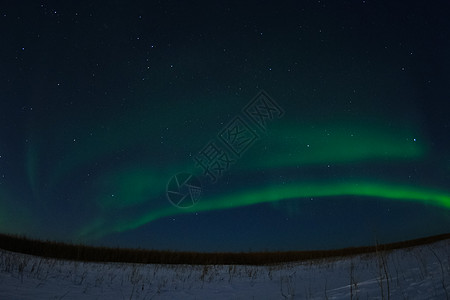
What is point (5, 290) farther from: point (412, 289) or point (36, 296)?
point (412, 289)

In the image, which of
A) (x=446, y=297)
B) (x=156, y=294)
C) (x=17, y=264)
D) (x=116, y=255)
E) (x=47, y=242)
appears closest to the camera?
(x=446, y=297)

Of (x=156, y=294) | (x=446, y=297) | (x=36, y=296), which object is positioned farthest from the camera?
Answer: (x=156, y=294)

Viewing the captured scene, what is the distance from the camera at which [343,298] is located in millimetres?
4879

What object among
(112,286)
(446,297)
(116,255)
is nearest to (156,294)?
(112,286)

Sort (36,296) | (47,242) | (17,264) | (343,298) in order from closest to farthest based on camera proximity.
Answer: (343,298)
(36,296)
(17,264)
(47,242)

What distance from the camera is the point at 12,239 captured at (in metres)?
21.2

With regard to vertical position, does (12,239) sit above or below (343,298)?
above

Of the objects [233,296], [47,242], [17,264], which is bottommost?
[233,296]

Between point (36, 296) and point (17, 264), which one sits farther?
point (17, 264)

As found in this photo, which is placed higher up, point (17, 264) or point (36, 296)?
point (17, 264)

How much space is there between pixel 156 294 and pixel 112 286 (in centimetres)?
145

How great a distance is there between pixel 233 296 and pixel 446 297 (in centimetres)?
429

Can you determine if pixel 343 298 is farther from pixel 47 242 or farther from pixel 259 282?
pixel 47 242

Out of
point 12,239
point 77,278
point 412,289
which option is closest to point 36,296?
point 77,278
